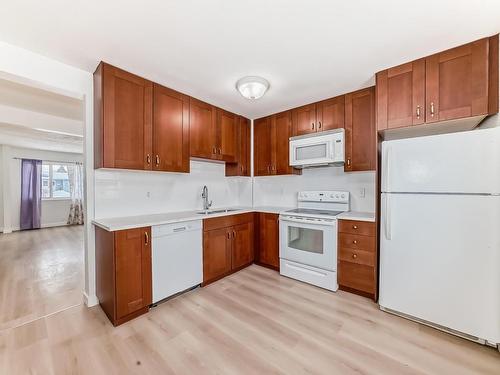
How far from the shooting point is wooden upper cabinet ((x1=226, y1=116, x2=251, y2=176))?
3615mm

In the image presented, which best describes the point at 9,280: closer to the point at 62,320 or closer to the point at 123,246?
the point at 62,320

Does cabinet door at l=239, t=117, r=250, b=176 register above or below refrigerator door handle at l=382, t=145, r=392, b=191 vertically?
above

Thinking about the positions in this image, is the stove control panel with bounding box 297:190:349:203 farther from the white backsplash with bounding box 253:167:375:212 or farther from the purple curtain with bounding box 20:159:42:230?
the purple curtain with bounding box 20:159:42:230

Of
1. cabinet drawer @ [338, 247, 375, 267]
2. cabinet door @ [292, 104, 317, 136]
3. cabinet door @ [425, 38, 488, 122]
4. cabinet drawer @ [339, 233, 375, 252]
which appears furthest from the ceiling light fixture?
cabinet drawer @ [338, 247, 375, 267]

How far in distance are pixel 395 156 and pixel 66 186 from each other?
28.5 feet

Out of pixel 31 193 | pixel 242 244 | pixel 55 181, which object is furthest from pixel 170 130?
pixel 55 181

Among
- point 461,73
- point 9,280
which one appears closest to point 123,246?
point 9,280

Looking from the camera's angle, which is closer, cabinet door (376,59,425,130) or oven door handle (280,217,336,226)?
cabinet door (376,59,425,130)

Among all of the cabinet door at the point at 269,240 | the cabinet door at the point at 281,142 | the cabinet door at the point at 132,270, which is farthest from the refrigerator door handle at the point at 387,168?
→ the cabinet door at the point at 132,270

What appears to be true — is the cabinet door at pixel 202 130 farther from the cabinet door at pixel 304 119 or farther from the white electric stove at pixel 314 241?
the white electric stove at pixel 314 241

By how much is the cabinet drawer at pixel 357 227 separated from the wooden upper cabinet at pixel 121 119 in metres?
2.31

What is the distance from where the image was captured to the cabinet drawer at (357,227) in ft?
7.82

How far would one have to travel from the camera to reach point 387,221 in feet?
6.94

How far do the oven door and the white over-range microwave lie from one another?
2.53 feet
